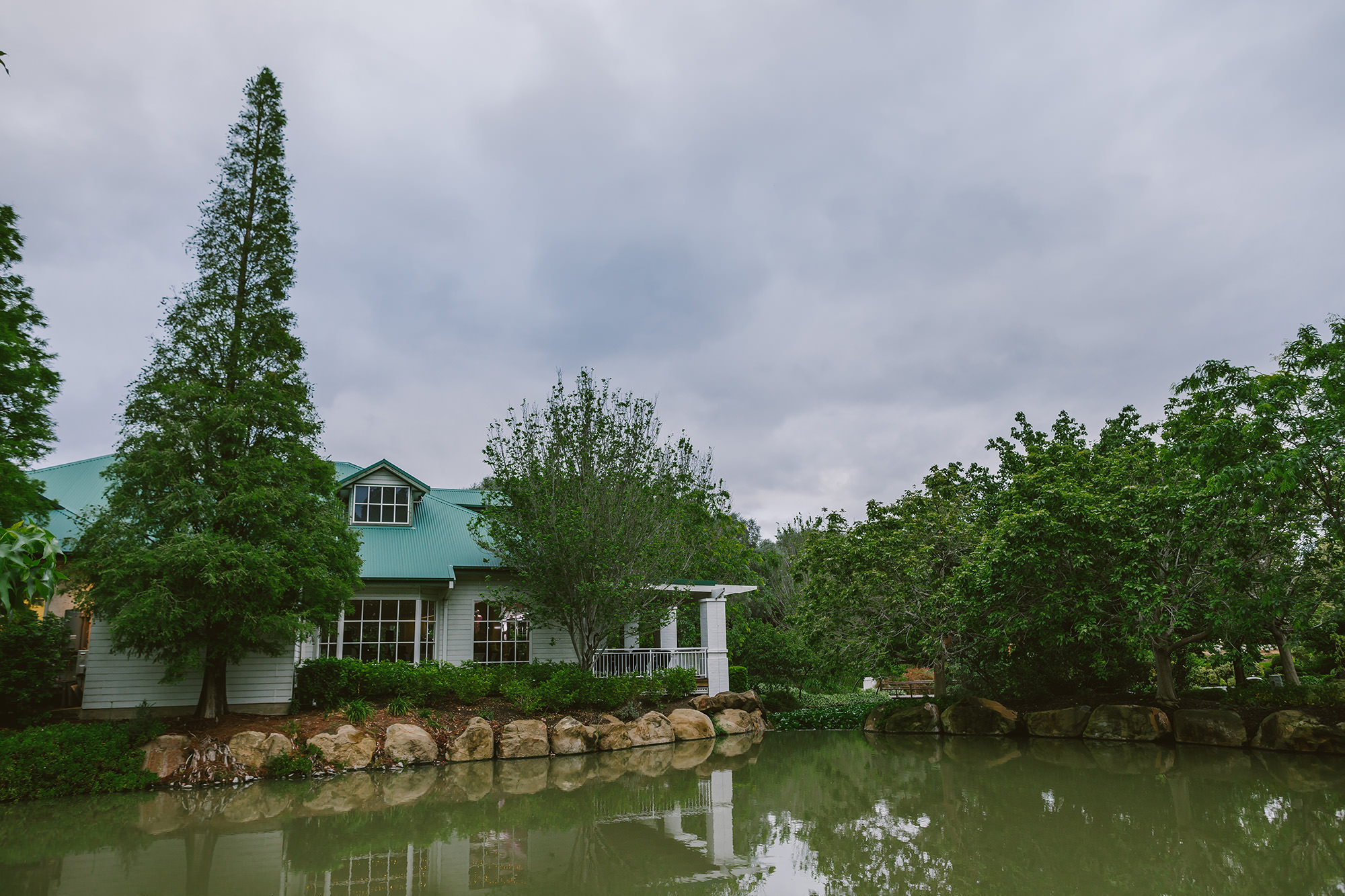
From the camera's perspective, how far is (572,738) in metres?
14.9

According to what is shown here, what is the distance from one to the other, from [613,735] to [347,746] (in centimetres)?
513

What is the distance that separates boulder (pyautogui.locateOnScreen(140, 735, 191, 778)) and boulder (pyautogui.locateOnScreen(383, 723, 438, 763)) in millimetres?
3075

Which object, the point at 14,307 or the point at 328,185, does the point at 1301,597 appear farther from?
the point at 14,307

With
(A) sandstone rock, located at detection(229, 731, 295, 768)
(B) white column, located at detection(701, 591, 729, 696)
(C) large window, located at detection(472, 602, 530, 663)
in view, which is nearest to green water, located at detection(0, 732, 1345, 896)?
(A) sandstone rock, located at detection(229, 731, 295, 768)

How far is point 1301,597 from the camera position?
41.0 feet

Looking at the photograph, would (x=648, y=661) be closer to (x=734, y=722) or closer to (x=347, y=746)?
(x=734, y=722)

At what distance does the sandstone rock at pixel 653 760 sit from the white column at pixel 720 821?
3.80ft

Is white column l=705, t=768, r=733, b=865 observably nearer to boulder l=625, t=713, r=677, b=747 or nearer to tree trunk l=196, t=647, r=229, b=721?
boulder l=625, t=713, r=677, b=747

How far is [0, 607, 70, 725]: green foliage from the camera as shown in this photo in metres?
12.8

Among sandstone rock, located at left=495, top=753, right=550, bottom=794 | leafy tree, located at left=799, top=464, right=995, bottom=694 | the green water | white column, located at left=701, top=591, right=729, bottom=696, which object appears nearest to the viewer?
the green water

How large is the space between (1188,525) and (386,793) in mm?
13701

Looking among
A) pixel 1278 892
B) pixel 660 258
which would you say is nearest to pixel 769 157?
pixel 660 258

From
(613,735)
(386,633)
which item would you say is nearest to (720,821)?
(613,735)

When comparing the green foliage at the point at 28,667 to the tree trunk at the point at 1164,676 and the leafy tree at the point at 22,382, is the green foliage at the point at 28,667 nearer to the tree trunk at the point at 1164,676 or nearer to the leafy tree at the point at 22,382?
the leafy tree at the point at 22,382
